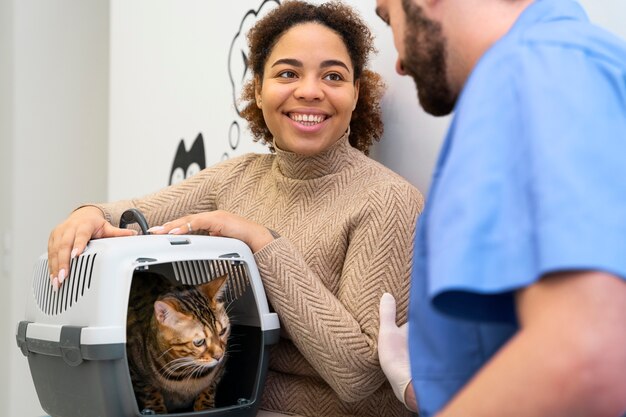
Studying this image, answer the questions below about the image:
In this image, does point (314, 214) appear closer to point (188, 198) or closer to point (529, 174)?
point (188, 198)

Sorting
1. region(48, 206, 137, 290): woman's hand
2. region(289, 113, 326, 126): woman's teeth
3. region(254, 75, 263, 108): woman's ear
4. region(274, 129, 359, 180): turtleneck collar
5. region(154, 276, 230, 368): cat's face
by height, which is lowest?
region(154, 276, 230, 368): cat's face

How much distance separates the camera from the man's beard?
2.30 ft

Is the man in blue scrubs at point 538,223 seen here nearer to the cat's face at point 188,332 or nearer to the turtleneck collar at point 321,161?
the cat's face at point 188,332

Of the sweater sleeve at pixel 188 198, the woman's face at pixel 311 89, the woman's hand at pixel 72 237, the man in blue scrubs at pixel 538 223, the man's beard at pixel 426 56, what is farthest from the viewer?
the sweater sleeve at pixel 188 198

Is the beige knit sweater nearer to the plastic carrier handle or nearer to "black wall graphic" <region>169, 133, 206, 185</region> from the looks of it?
the plastic carrier handle

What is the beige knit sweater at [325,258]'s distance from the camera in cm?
130

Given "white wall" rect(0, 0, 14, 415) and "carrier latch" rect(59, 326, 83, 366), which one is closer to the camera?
"carrier latch" rect(59, 326, 83, 366)

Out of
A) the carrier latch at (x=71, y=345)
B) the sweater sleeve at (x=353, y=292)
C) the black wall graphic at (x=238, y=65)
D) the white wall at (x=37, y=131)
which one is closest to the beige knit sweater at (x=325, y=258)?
the sweater sleeve at (x=353, y=292)

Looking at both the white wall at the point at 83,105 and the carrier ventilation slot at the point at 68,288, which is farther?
the white wall at the point at 83,105

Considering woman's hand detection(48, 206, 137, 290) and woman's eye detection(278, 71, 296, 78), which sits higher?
woman's eye detection(278, 71, 296, 78)

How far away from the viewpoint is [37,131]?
3.17 metres

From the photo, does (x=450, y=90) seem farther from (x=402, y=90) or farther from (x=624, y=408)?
(x=402, y=90)

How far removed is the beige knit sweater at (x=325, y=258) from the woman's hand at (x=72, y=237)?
15 centimetres

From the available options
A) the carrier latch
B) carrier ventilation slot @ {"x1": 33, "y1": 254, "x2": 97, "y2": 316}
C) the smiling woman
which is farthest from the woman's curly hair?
the carrier latch
